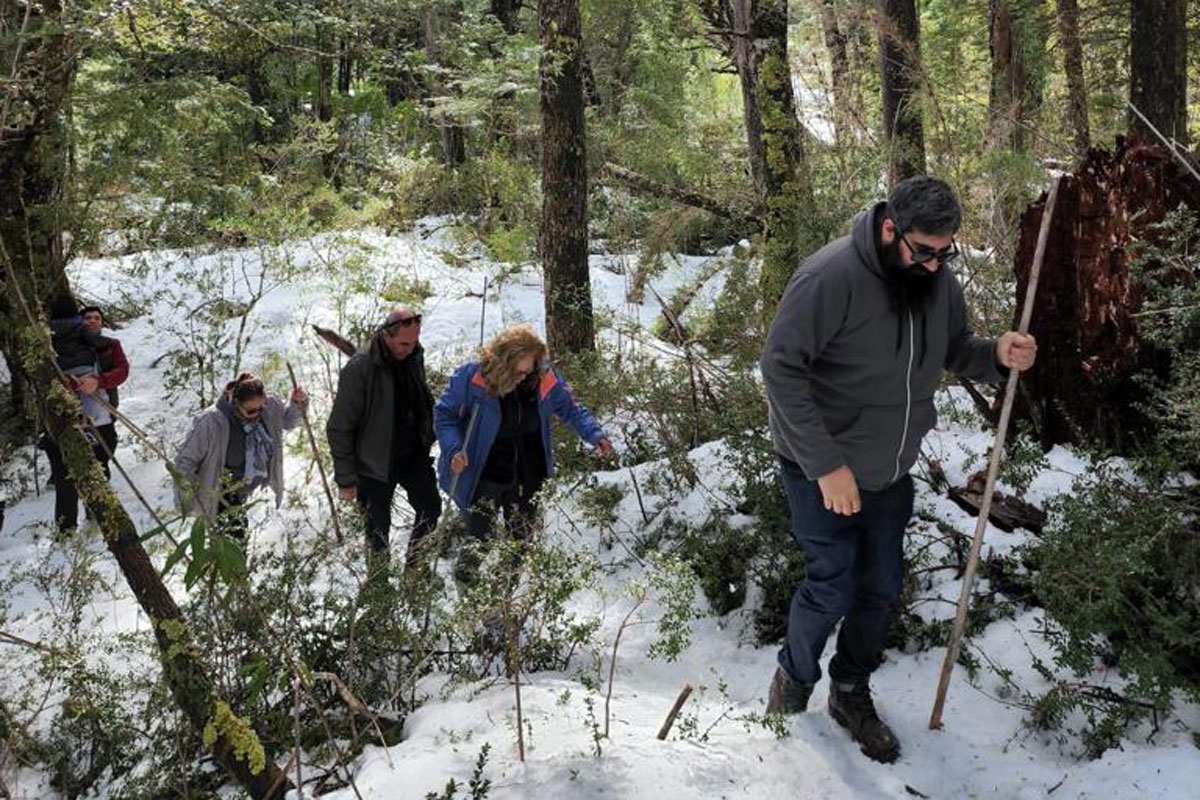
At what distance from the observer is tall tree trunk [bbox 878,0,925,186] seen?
793 centimetres

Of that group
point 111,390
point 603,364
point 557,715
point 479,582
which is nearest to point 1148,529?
point 557,715

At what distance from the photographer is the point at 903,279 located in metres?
3.08

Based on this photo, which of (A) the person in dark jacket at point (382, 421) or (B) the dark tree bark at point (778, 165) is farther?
(B) the dark tree bark at point (778, 165)

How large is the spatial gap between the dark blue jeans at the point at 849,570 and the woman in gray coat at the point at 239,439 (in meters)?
3.76

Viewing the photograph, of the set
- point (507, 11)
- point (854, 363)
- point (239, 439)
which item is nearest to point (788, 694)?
point (854, 363)

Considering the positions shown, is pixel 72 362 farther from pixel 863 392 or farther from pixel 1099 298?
pixel 1099 298

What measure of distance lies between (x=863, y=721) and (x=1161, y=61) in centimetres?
750

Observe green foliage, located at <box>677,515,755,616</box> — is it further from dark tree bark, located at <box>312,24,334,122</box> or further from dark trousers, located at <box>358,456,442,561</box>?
dark tree bark, located at <box>312,24,334,122</box>

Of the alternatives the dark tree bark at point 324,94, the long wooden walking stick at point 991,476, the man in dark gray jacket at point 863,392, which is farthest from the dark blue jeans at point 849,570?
the dark tree bark at point 324,94

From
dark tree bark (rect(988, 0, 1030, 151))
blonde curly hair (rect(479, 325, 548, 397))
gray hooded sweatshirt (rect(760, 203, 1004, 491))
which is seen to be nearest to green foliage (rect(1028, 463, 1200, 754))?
gray hooded sweatshirt (rect(760, 203, 1004, 491))

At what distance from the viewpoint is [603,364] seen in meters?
7.23

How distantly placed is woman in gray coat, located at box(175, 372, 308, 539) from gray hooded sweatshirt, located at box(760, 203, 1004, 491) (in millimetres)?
3912

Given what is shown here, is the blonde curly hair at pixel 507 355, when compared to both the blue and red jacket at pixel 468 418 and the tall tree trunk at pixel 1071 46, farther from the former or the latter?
the tall tree trunk at pixel 1071 46

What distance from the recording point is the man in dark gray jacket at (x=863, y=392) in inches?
119
